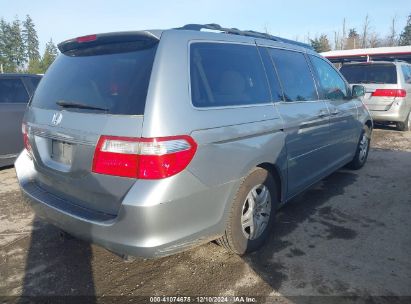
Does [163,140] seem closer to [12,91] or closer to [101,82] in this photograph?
[101,82]

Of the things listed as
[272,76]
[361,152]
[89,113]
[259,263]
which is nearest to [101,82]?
[89,113]

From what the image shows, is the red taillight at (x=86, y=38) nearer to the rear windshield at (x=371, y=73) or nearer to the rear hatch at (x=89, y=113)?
the rear hatch at (x=89, y=113)

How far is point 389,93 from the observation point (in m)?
8.66

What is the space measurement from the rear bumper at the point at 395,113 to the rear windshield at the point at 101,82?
7.94 meters

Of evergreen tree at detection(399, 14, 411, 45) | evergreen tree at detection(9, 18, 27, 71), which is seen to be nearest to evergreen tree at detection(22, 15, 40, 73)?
evergreen tree at detection(9, 18, 27, 71)

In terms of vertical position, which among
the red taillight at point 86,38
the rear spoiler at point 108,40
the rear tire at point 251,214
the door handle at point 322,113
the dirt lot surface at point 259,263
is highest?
the red taillight at point 86,38

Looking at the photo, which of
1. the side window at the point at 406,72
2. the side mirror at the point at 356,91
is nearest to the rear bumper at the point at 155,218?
the side mirror at the point at 356,91

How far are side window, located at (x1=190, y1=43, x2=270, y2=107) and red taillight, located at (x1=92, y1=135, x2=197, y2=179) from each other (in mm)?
388

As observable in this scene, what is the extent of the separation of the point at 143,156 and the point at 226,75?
1.09 m

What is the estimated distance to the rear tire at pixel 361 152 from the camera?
5798mm

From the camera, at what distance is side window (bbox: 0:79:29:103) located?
5.88m

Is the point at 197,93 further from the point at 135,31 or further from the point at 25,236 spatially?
the point at 25,236

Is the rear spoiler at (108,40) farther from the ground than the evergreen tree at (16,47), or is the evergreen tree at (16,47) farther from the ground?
the evergreen tree at (16,47)

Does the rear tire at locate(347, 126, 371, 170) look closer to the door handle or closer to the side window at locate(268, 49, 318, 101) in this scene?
the door handle
